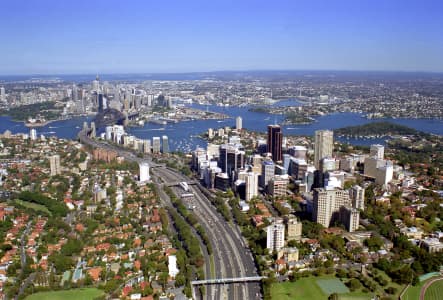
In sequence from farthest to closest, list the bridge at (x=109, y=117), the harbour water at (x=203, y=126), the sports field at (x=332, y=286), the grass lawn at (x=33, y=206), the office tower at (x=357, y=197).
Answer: the bridge at (x=109, y=117)
the harbour water at (x=203, y=126)
the grass lawn at (x=33, y=206)
the office tower at (x=357, y=197)
the sports field at (x=332, y=286)

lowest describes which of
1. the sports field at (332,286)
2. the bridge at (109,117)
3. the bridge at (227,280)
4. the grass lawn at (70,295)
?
the sports field at (332,286)

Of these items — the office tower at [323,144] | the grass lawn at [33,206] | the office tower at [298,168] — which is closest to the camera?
the grass lawn at [33,206]

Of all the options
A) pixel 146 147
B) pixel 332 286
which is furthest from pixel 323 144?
pixel 332 286

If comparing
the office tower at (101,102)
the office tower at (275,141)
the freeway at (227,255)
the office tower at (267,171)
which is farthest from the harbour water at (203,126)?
the freeway at (227,255)

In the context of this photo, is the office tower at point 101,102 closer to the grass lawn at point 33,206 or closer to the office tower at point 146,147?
the office tower at point 146,147

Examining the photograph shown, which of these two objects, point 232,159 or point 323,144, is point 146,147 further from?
point 323,144

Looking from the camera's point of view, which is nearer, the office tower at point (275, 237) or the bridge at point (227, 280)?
the bridge at point (227, 280)

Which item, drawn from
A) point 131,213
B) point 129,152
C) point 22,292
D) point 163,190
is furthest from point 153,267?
point 129,152
